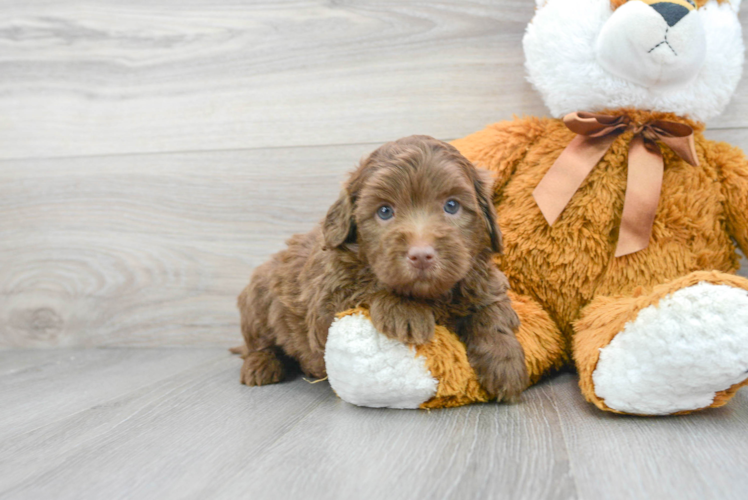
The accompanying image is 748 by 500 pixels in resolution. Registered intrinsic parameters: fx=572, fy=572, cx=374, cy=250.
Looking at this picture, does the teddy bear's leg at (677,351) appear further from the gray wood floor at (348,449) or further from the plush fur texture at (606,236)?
the plush fur texture at (606,236)

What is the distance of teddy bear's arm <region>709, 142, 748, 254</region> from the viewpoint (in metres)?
1.43

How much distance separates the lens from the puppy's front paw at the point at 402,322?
3.88 ft

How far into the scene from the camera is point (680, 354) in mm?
1061

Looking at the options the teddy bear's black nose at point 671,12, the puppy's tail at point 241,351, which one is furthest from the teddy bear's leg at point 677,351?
the puppy's tail at point 241,351

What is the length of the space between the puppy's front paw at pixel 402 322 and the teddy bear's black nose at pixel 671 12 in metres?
0.88

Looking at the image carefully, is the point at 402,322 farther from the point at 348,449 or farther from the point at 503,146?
the point at 503,146

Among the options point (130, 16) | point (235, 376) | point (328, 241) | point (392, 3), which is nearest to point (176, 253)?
point (235, 376)

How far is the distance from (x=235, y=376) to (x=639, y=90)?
52.9 inches

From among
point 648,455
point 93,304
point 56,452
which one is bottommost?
point 93,304

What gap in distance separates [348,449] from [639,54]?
3.63 feet

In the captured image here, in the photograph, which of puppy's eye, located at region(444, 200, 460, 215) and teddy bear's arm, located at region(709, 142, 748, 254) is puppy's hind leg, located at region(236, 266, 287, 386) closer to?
puppy's eye, located at region(444, 200, 460, 215)

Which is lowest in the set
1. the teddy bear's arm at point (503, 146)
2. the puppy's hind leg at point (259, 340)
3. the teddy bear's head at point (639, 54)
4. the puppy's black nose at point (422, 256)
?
the puppy's hind leg at point (259, 340)

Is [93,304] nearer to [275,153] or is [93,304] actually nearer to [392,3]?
[275,153]

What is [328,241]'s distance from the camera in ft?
4.16
